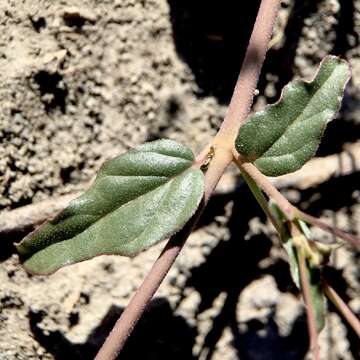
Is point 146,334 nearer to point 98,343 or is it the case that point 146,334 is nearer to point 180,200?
point 98,343

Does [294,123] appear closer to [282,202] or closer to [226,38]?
[282,202]

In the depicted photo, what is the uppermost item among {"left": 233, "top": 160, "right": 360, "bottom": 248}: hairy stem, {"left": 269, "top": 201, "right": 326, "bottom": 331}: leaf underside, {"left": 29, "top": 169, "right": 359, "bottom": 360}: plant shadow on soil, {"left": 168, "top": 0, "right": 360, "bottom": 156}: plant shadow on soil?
{"left": 168, "top": 0, "right": 360, "bottom": 156}: plant shadow on soil

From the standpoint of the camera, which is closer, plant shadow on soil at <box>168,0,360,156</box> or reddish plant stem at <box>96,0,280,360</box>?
reddish plant stem at <box>96,0,280,360</box>

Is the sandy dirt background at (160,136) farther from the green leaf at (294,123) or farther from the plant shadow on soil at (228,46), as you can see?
the green leaf at (294,123)

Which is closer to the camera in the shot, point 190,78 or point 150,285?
point 150,285

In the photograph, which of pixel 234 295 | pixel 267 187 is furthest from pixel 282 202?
pixel 234 295

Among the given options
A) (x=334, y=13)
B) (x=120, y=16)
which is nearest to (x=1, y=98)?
(x=120, y=16)

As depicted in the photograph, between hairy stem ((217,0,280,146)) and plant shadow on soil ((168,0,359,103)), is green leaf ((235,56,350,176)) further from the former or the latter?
plant shadow on soil ((168,0,359,103))

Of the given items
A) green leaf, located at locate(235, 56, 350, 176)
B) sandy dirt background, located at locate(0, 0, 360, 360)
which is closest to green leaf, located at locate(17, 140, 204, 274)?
green leaf, located at locate(235, 56, 350, 176)
